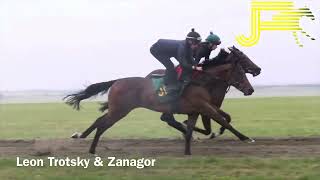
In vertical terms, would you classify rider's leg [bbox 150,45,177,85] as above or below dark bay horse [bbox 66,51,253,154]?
above

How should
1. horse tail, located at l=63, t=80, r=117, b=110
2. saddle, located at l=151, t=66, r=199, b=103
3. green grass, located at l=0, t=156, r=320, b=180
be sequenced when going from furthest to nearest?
horse tail, located at l=63, t=80, r=117, b=110
saddle, located at l=151, t=66, r=199, b=103
green grass, located at l=0, t=156, r=320, b=180

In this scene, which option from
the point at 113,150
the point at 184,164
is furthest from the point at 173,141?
the point at 184,164

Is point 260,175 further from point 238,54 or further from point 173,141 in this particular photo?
point 173,141

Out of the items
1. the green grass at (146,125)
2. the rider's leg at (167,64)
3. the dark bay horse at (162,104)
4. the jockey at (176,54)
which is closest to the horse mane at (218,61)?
the dark bay horse at (162,104)

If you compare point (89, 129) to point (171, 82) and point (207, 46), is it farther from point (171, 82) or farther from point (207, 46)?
point (207, 46)

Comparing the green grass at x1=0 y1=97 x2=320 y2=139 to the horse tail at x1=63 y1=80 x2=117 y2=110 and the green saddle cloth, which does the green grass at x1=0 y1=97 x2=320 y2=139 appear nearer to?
the horse tail at x1=63 y1=80 x2=117 y2=110

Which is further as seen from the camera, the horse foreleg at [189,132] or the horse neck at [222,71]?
the horse neck at [222,71]

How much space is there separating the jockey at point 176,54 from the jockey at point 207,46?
1.12 ft

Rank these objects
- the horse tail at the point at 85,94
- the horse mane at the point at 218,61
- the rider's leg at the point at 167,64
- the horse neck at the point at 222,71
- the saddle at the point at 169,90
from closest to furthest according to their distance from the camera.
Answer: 1. the saddle at the point at 169,90
2. the rider's leg at the point at 167,64
3. the horse neck at the point at 222,71
4. the horse mane at the point at 218,61
5. the horse tail at the point at 85,94

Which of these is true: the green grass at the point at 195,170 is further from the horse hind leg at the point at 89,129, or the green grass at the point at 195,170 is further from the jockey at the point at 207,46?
the jockey at the point at 207,46

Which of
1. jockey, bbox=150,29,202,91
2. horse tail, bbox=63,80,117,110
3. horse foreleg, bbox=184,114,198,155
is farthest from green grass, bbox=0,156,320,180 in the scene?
horse tail, bbox=63,80,117,110

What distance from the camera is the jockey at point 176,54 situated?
12.1 meters

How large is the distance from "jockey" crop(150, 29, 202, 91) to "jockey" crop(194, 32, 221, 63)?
0.34m

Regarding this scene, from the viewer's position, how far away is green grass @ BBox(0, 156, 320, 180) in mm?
9484
